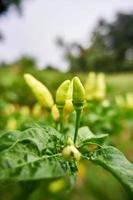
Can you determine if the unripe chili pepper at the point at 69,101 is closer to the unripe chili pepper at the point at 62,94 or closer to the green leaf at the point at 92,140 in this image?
the unripe chili pepper at the point at 62,94

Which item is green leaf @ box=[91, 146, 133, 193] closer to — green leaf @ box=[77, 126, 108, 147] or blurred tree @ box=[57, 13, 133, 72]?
green leaf @ box=[77, 126, 108, 147]

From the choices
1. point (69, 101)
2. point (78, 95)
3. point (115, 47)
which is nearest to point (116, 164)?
point (78, 95)

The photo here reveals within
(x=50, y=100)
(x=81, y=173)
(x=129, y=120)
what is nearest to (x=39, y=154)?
(x=50, y=100)

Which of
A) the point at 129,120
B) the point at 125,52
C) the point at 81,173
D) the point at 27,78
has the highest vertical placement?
the point at 125,52

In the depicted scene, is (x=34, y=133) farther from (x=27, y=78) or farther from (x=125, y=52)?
(x=125, y=52)

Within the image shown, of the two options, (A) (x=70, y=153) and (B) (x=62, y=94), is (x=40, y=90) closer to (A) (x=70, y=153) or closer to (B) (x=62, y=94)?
(B) (x=62, y=94)
